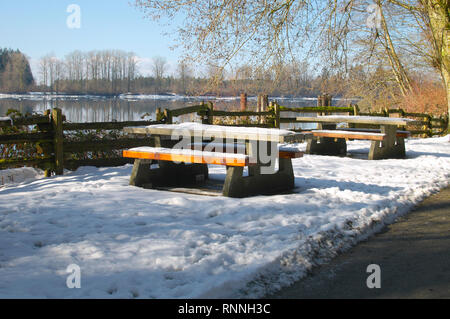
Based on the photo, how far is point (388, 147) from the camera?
11.8 meters

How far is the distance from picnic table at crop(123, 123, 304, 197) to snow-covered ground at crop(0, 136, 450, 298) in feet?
1.22

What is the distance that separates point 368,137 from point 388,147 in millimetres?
631

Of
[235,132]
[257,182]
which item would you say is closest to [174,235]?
[235,132]

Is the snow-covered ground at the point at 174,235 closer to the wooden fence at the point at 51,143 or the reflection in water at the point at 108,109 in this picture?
the wooden fence at the point at 51,143

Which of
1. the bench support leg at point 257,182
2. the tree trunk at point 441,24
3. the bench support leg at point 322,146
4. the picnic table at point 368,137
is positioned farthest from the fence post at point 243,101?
the bench support leg at point 257,182

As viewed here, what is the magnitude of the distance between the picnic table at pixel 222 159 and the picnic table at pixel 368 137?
12.2ft

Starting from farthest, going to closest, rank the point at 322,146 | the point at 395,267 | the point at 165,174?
the point at 322,146 → the point at 165,174 → the point at 395,267

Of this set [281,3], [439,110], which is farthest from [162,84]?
[281,3]

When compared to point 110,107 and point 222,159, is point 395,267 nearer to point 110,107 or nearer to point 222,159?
point 222,159

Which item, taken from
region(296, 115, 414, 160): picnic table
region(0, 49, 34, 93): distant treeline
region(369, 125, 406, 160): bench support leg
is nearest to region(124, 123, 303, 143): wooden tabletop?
region(296, 115, 414, 160): picnic table

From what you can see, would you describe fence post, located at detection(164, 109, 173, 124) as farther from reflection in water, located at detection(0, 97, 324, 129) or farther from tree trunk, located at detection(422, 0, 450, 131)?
tree trunk, located at detection(422, 0, 450, 131)

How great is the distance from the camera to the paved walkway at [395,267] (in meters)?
3.65

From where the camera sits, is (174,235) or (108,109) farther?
(108,109)

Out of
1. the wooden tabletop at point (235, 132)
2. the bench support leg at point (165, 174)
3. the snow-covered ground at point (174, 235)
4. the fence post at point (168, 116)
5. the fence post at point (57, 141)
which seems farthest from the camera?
the fence post at point (168, 116)
